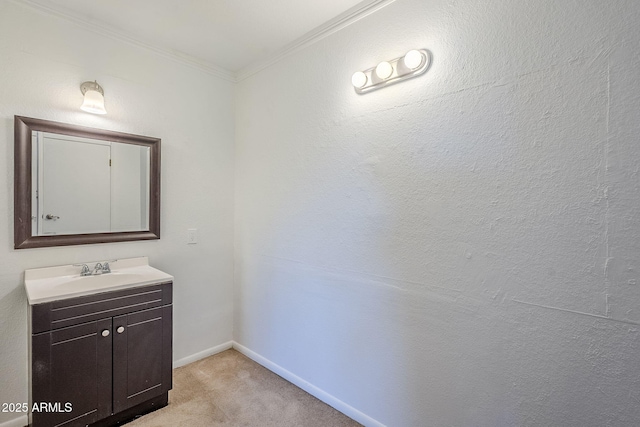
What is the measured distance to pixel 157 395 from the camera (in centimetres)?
190

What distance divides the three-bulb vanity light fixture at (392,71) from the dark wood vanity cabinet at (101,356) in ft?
5.78

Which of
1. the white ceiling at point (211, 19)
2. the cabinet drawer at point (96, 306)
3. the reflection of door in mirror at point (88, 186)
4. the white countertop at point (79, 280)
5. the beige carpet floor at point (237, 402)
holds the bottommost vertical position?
the beige carpet floor at point (237, 402)

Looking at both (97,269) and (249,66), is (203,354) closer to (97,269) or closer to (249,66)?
(97,269)

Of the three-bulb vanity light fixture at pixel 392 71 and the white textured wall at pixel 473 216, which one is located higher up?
the three-bulb vanity light fixture at pixel 392 71

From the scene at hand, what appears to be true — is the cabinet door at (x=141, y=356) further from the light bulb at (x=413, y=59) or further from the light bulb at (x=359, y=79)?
the light bulb at (x=413, y=59)

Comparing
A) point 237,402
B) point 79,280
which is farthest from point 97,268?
point 237,402

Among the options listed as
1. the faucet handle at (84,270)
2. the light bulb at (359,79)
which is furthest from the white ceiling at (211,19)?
the faucet handle at (84,270)

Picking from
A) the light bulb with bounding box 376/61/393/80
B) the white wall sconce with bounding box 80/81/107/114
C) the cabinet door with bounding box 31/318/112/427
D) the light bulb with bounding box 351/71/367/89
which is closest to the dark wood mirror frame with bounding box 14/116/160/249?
the white wall sconce with bounding box 80/81/107/114

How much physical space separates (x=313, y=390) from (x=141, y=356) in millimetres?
1138

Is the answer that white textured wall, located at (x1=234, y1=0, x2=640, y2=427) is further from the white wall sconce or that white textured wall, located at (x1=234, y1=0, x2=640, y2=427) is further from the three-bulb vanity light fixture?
the white wall sconce

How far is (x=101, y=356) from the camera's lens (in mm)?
1692

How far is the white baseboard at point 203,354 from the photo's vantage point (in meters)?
2.46

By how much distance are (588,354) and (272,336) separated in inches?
77.3

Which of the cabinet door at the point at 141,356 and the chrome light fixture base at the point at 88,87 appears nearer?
the cabinet door at the point at 141,356
